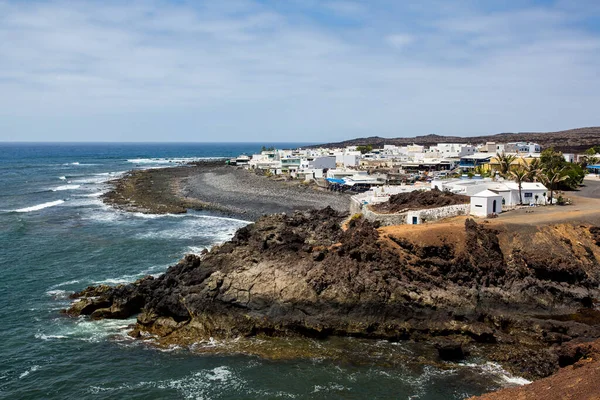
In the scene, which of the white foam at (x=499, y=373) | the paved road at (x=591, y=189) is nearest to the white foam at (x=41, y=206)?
the white foam at (x=499, y=373)

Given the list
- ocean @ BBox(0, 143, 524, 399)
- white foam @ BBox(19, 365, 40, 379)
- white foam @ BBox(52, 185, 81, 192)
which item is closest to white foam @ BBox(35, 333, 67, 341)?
ocean @ BBox(0, 143, 524, 399)

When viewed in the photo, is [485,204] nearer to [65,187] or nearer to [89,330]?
[89,330]

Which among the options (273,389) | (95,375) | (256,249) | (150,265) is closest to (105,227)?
(150,265)

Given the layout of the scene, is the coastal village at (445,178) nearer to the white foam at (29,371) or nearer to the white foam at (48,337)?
the white foam at (48,337)

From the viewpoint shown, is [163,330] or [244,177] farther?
[244,177]

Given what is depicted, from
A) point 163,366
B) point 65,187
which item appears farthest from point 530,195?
point 65,187

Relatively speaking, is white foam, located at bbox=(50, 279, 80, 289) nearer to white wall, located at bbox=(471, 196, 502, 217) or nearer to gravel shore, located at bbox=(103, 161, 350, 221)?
gravel shore, located at bbox=(103, 161, 350, 221)

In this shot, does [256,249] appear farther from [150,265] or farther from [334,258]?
[150,265]
